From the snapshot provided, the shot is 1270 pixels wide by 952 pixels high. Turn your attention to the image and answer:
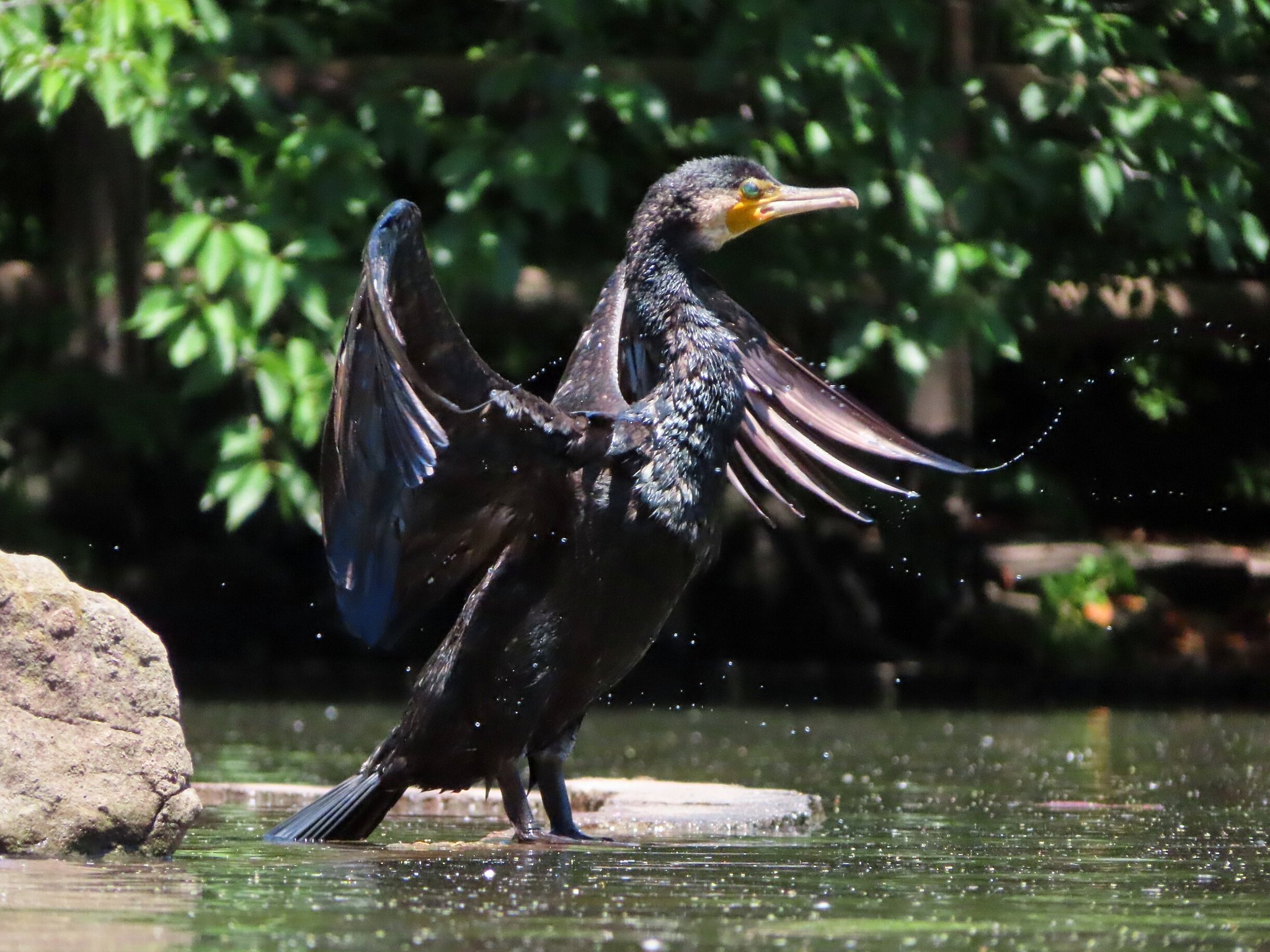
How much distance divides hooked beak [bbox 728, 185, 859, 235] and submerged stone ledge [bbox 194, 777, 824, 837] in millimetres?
1440

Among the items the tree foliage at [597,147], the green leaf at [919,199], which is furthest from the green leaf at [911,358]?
the green leaf at [919,199]

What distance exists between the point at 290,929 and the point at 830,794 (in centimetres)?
310

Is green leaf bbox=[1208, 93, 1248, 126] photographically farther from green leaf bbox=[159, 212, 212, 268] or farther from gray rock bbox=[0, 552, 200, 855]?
gray rock bbox=[0, 552, 200, 855]

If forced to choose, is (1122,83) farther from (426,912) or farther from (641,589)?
(426,912)

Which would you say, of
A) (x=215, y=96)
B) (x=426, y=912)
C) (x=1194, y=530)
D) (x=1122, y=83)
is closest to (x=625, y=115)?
(x=215, y=96)

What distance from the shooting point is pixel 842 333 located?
28.6 ft

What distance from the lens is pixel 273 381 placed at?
316 inches

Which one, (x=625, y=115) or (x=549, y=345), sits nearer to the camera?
(x=625, y=115)

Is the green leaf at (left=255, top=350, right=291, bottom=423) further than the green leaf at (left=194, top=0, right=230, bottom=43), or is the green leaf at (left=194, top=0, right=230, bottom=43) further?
the green leaf at (left=194, top=0, right=230, bottom=43)

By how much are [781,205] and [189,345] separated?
2910 mm

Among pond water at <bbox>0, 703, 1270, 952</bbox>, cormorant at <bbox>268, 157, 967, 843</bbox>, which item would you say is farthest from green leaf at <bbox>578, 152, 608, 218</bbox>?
cormorant at <bbox>268, 157, 967, 843</bbox>

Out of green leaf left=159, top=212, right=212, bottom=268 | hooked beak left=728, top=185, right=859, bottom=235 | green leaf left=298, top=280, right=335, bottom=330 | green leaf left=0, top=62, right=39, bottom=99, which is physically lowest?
green leaf left=298, top=280, right=335, bottom=330

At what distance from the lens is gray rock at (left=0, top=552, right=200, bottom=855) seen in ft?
14.1

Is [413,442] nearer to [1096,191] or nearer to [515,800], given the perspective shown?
[515,800]
